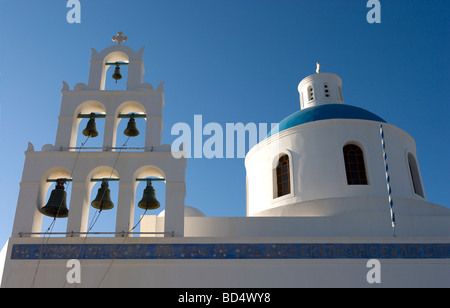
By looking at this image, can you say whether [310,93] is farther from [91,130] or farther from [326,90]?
[91,130]

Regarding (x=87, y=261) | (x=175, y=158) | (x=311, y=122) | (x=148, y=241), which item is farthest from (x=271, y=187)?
(x=87, y=261)

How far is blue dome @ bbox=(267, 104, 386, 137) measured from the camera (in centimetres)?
1291

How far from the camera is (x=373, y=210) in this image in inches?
424

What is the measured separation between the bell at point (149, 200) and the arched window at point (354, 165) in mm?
5001

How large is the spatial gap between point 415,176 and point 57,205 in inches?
353

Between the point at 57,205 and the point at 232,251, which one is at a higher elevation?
the point at 57,205

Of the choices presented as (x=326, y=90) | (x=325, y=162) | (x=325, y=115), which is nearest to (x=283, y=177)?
(x=325, y=162)

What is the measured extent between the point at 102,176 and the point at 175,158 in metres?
1.49

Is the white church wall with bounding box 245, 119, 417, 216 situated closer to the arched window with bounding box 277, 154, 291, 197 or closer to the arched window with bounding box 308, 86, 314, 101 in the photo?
the arched window with bounding box 277, 154, 291, 197

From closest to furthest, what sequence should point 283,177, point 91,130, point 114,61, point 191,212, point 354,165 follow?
point 91,130
point 114,61
point 354,165
point 283,177
point 191,212

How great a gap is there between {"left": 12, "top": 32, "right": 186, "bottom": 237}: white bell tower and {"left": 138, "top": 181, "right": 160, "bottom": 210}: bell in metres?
0.19

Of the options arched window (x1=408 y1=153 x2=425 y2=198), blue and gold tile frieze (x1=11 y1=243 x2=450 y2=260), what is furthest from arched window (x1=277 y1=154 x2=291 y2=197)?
blue and gold tile frieze (x1=11 y1=243 x2=450 y2=260)

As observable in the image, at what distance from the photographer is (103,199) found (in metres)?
8.84
